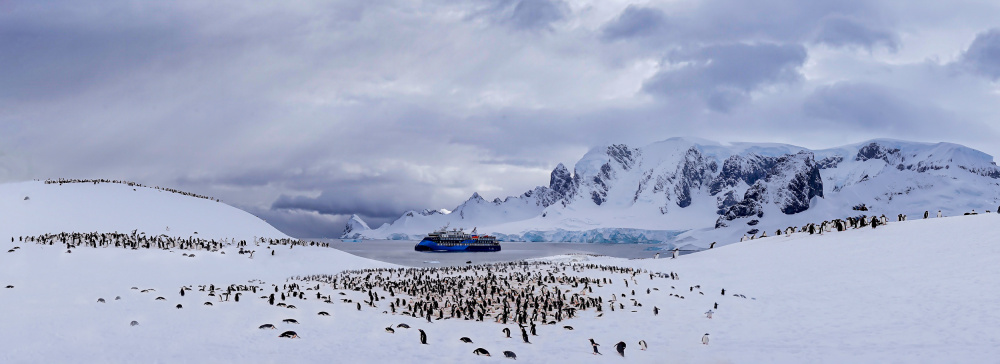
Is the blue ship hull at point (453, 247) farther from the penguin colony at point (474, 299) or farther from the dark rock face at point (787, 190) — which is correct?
the dark rock face at point (787, 190)

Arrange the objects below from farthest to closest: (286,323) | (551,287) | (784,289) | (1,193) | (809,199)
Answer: (809,199) → (1,193) → (551,287) → (784,289) → (286,323)

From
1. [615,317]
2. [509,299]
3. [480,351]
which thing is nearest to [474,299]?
[509,299]

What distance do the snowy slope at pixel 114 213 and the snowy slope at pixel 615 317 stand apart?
11830mm

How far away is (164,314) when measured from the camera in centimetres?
1789

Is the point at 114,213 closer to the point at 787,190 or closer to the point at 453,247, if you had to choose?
the point at 453,247

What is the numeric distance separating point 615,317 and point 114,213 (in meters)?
46.9

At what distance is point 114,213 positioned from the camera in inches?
A: 1900

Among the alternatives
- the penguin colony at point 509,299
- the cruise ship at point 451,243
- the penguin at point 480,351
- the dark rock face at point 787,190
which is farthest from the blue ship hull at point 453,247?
the penguin at point 480,351

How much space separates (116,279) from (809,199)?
19039cm

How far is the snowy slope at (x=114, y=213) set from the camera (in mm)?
43406

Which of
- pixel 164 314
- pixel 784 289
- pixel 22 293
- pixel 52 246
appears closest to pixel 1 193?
pixel 52 246

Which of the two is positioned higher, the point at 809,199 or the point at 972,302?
the point at 809,199

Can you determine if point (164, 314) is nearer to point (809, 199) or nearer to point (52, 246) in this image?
point (52, 246)

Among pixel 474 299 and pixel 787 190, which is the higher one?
pixel 787 190
